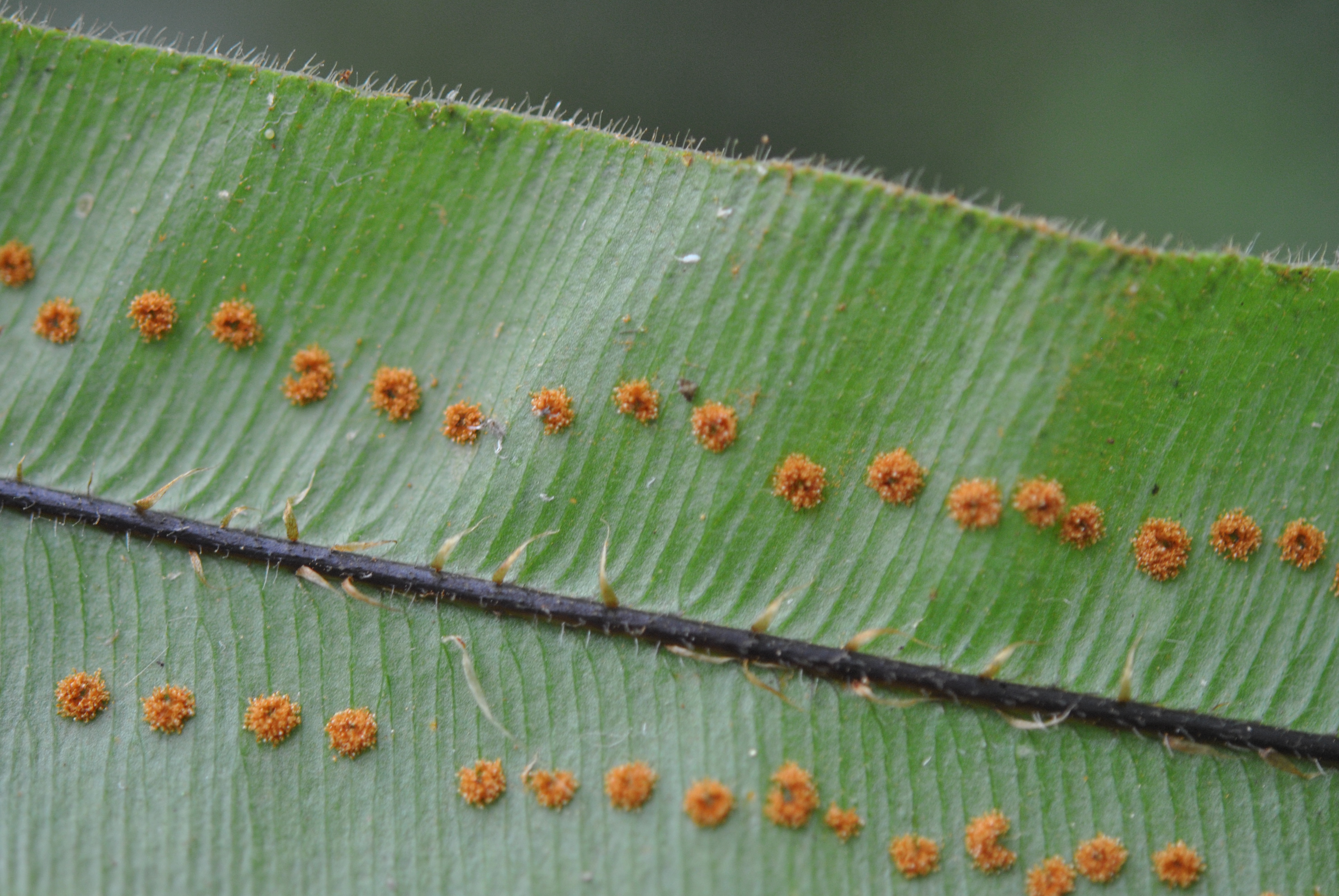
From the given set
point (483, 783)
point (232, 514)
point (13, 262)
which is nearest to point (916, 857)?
point (483, 783)

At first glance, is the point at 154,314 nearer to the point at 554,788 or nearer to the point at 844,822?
the point at 554,788

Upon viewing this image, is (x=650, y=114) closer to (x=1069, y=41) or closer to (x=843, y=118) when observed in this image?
(x=843, y=118)

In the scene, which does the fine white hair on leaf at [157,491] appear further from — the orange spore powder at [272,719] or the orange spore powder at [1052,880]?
the orange spore powder at [1052,880]

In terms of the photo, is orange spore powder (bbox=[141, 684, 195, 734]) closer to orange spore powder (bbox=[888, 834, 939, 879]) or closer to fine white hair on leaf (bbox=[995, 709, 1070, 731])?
orange spore powder (bbox=[888, 834, 939, 879])

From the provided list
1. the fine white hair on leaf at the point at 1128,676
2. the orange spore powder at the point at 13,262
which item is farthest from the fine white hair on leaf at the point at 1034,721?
the orange spore powder at the point at 13,262

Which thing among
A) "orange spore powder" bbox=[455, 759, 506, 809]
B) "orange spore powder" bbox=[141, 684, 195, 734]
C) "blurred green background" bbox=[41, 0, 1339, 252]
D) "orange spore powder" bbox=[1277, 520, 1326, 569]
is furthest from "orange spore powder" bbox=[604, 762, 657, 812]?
"blurred green background" bbox=[41, 0, 1339, 252]

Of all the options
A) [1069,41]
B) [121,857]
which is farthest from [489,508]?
[1069,41]
